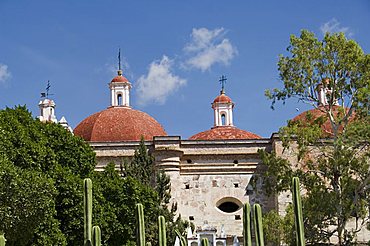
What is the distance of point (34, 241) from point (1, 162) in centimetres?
238

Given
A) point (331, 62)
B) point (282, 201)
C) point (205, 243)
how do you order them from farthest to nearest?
point (282, 201), point (331, 62), point (205, 243)

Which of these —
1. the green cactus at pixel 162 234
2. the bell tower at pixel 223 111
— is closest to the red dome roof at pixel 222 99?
the bell tower at pixel 223 111

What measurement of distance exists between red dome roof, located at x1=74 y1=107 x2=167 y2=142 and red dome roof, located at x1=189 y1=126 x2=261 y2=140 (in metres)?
1.78

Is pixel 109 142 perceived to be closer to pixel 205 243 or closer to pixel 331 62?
pixel 331 62

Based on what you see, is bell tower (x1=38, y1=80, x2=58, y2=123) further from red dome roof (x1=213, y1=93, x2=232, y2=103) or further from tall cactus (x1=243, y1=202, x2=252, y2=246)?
tall cactus (x1=243, y1=202, x2=252, y2=246)

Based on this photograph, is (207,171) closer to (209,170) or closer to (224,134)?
(209,170)

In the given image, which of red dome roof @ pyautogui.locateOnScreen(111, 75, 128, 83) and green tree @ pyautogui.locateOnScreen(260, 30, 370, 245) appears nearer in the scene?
green tree @ pyautogui.locateOnScreen(260, 30, 370, 245)

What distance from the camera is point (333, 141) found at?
18672mm

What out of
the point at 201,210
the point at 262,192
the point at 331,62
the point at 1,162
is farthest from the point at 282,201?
the point at 1,162

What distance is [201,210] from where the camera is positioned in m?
27.4

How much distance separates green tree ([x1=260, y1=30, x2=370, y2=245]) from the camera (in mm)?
17703

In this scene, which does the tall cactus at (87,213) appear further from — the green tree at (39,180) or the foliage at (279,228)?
the foliage at (279,228)

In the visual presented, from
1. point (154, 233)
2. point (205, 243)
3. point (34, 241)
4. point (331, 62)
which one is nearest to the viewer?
point (205, 243)

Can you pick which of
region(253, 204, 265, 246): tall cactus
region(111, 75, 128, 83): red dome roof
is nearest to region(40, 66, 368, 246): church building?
region(111, 75, 128, 83): red dome roof
